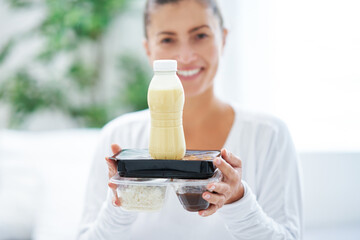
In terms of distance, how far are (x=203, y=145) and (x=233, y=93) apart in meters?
1.07

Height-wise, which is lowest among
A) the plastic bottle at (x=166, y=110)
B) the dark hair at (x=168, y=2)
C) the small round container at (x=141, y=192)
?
the small round container at (x=141, y=192)

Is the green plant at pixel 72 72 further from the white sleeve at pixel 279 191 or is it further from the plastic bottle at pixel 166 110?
the plastic bottle at pixel 166 110

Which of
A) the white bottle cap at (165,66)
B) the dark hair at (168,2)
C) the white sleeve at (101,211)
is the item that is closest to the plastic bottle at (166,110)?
the white bottle cap at (165,66)

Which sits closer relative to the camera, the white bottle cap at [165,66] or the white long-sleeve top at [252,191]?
the white bottle cap at [165,66]

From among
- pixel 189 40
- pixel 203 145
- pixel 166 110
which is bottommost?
pixel 203 145

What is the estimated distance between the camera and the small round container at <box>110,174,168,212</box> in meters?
0.60

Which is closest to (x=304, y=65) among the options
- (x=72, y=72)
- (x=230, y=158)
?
(x=230, y=158)

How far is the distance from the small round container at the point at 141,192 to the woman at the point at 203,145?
16 cm

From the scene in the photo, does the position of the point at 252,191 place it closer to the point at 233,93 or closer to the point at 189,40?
the point at 189,40

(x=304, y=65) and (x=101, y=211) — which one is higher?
Answer: (x=304, y=65)

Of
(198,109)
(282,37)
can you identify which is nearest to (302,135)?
(282,37)

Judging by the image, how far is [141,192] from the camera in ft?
2.00

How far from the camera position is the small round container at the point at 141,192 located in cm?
60

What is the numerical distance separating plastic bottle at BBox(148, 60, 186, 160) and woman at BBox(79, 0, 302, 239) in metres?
0.22
